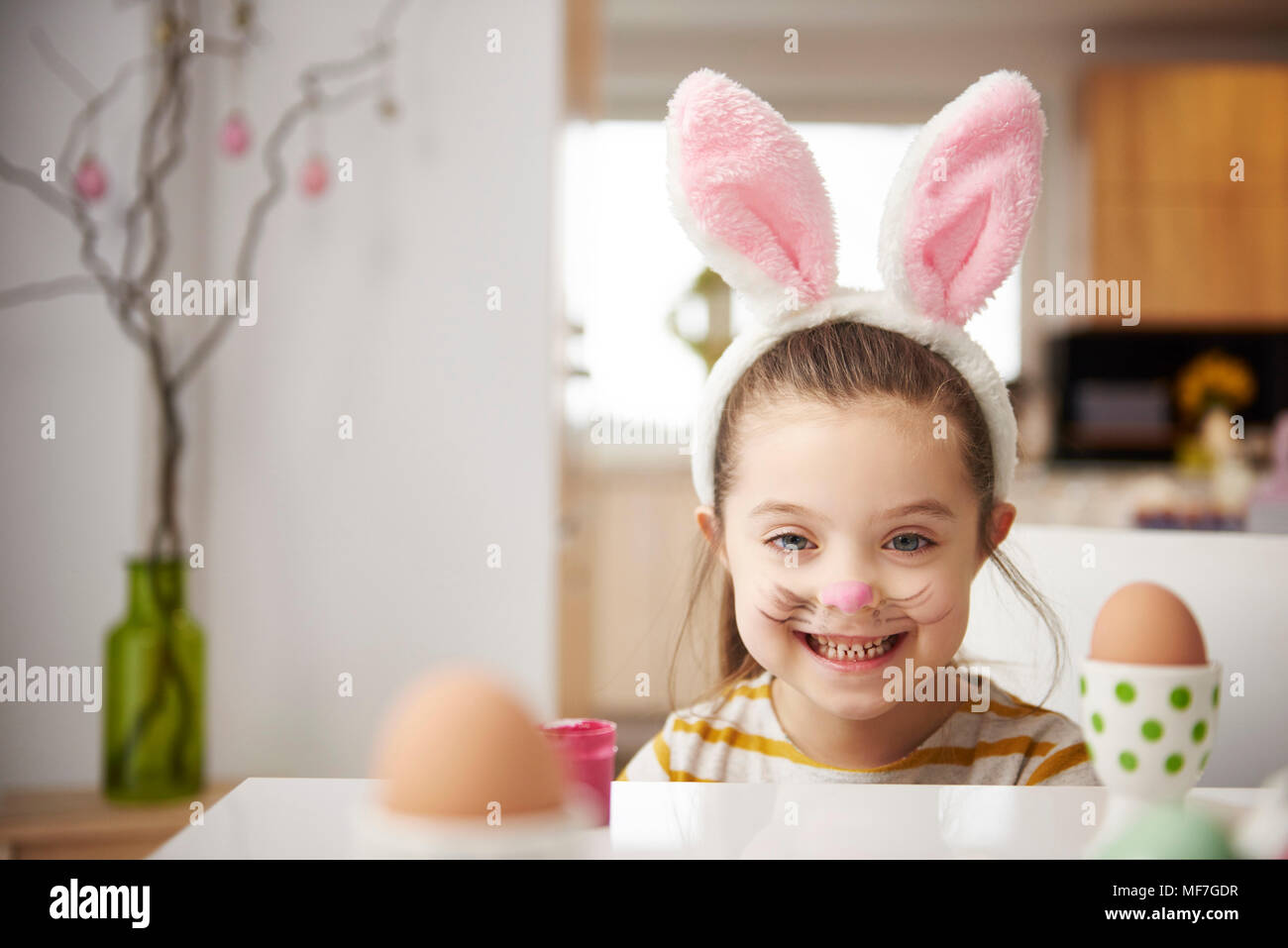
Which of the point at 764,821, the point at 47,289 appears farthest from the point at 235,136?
the point at 764,821

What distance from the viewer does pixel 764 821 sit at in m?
0.60

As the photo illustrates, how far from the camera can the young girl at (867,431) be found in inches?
27.5

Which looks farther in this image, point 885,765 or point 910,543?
point 885,765

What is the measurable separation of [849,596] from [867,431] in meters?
0.12

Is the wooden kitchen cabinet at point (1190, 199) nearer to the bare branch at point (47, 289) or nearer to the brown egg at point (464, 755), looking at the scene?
the bare branch at point (47, 289)

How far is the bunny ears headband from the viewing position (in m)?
0.69

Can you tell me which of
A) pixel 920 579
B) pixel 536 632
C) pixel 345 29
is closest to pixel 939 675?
pixel 920 579

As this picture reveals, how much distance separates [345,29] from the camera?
2.10m

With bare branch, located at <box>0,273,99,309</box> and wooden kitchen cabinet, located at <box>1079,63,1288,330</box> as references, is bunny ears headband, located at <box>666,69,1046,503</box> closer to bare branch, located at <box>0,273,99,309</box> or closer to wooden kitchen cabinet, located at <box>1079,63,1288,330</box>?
bare branch, located at <box>0,273,99,309</box>

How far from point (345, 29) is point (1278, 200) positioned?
338 cm

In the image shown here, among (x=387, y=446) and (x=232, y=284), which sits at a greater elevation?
(x=232, y=284)

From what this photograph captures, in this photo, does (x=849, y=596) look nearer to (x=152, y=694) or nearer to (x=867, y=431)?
(x=867, y=431)

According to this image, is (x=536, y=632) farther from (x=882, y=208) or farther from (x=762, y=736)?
(x=882, y=208)

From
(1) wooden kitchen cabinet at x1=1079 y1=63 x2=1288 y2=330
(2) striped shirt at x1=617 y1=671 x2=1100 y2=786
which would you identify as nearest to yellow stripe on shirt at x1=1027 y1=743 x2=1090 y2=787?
(2) striped shirt at x1=617 y1=671 x2=1100 y2=786
